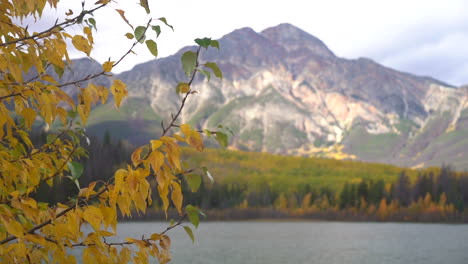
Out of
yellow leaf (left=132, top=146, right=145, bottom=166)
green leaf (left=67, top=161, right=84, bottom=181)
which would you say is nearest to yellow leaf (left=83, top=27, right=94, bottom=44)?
green leaf (left=67, top=161, right=84, bottom=181)

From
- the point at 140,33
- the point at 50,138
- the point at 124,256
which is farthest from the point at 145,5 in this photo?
the point at 50,138

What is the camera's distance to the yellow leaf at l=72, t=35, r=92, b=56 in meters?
3.70

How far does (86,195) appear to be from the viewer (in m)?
3.10

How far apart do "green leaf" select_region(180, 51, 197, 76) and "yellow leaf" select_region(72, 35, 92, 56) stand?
1.03 m

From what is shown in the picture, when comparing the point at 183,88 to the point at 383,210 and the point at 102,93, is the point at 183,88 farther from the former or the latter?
the point at 383,210

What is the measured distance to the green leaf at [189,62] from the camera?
292 cm

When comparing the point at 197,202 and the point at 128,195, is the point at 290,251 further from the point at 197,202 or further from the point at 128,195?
the point at 197,202

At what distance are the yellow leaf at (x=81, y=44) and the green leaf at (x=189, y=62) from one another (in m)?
1.03

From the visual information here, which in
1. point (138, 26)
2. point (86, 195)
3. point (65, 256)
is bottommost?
point (65, 256)

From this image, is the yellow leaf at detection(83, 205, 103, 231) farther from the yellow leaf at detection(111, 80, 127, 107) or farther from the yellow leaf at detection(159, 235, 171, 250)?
the yellow leaf at detection(111, 80, 127, 107)

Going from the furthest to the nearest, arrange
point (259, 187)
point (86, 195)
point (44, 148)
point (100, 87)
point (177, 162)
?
point (259, 187), point (44, 148), point (100, 87), point (86, 195), point (177, 162)

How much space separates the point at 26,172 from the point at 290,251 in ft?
224

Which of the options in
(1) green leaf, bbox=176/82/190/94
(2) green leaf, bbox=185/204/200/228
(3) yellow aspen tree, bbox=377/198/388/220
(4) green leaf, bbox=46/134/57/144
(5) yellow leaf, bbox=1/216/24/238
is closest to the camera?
(5) yellow leaf, bbox=1/216/24/238

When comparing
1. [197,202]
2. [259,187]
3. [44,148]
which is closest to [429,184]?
[259,187]
